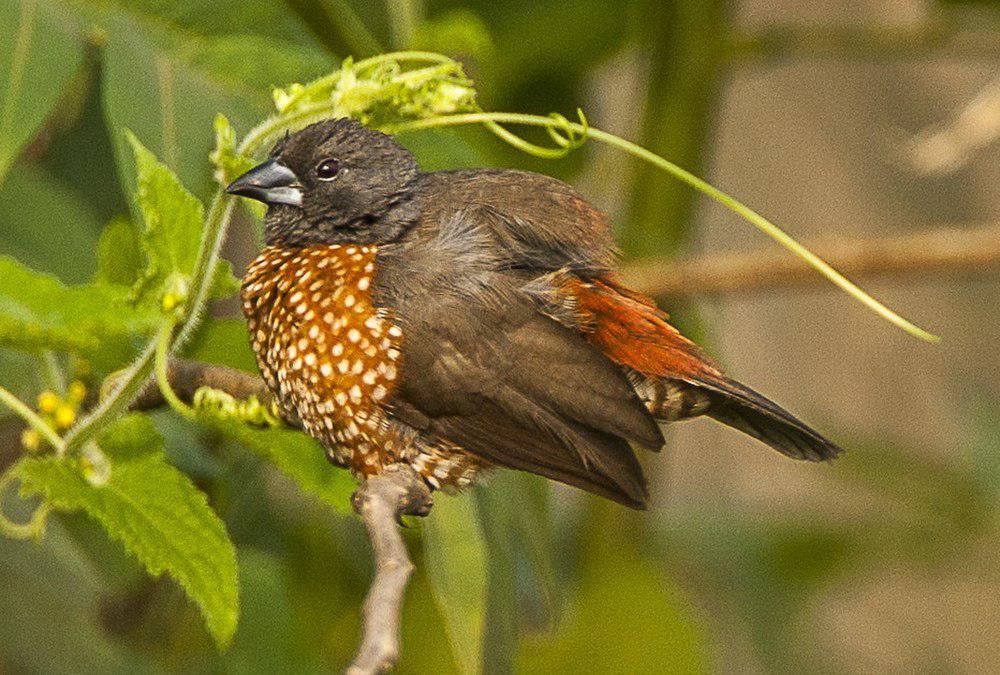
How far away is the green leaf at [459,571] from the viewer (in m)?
1.47

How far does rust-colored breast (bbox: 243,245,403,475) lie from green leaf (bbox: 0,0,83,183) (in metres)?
0.34

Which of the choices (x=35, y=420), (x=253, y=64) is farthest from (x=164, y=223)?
(x=253, y=64)

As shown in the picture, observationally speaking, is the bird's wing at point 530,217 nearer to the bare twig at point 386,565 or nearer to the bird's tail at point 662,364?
the bird's tail at point 662,364

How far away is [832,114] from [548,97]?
2.47m

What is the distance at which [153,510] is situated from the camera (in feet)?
4.51

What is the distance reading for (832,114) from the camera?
17.3ft

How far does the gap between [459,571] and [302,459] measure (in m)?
0.20

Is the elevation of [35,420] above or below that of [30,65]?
below

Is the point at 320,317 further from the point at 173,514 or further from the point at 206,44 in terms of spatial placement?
the point at 206,44

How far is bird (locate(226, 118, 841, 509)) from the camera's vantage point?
1315mm

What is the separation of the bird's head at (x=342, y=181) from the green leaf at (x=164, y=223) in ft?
0.24

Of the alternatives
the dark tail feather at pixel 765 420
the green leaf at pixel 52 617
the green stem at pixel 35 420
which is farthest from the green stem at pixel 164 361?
the green leaf at pixel 52 617

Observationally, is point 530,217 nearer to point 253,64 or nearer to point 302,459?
point 302,459

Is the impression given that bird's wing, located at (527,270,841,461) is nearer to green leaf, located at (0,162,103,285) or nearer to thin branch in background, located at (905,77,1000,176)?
green leaf, located at (0,162,103,285)
